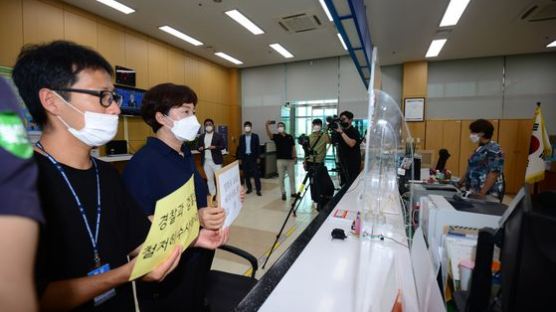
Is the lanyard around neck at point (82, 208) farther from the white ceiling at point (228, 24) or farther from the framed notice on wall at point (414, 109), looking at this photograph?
the framed notice on wall at point (414, 109)

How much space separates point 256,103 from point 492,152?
6477 millimetres

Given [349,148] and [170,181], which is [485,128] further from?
[170,181]

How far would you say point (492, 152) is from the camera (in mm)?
2406

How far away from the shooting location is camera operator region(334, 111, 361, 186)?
328 cm

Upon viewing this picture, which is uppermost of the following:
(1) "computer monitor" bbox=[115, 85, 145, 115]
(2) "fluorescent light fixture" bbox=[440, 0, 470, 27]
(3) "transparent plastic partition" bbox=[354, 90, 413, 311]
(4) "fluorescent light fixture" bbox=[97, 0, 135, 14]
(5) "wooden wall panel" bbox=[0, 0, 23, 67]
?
(4) "fluorescent light fixture" bbox=[97, 0, 135, 14]

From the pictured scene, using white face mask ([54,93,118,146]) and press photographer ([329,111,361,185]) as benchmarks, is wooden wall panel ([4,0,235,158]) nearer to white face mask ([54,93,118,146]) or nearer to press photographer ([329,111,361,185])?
press photographer ([329,111,361,185])

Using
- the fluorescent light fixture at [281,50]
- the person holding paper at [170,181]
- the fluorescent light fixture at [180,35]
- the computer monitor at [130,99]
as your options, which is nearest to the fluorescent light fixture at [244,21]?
the fluorescent light fixture at [281,50]

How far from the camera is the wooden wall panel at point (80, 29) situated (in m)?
4.20

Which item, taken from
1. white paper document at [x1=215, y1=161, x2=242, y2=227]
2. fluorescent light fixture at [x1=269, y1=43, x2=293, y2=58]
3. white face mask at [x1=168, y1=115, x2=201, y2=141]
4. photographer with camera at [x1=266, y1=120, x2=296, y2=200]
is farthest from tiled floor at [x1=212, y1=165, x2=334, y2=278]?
fluorescent light fixture at [x1=269, y1=43, x2=293, y2=58]

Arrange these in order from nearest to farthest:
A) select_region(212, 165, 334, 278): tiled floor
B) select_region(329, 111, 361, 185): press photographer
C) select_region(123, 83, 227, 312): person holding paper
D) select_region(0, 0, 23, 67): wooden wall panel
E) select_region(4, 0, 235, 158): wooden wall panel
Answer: select_region(123, 83, 227, 312): person holding paper
select_region(212, 165, 334, 278): tiled floor
select_region(329, 111, 361, 185): press photographer
select_region(0, 0, 23, 67): wooden wall panel
select_region(4, 0, 235, 158): wooden wall panel

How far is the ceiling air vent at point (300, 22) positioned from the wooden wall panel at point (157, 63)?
292 centimetres

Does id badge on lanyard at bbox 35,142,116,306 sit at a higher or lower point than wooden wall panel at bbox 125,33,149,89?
lower

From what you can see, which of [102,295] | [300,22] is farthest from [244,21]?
[102,295]

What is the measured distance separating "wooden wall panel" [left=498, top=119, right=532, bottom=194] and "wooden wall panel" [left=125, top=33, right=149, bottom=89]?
796cm
